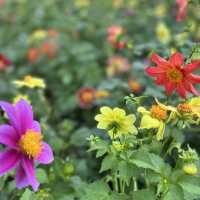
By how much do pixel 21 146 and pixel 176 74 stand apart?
42 centimetres

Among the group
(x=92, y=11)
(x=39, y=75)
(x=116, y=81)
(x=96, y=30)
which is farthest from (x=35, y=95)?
(x=92, y=11)

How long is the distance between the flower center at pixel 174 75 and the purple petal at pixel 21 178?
43 centimetres

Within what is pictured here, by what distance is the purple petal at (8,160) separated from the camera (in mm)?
1368

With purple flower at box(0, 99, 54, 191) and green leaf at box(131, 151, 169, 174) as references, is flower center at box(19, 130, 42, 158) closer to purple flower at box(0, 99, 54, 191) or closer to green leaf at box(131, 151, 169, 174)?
purple flower at box(0, 99, 54, 191)

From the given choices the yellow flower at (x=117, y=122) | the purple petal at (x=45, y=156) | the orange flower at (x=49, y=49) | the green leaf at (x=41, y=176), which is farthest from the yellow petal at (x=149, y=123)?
the orange flower at (x=49, y=49)

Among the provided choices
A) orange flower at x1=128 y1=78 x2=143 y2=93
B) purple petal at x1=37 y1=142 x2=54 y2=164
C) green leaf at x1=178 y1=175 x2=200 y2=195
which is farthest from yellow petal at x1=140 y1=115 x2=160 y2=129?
orange flower at x1=128 y1=78 x2=143 y2=93

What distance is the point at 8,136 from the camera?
140 centimetres

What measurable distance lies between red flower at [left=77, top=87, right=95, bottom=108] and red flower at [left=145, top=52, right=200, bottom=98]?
109 cm

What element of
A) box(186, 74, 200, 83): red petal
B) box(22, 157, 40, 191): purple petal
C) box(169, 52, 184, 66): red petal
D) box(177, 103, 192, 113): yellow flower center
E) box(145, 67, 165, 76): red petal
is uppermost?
box(169, 52, 184, 66): red petal

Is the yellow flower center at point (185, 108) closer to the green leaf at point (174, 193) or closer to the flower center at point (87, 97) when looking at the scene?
the green leaf at point (174, 193)

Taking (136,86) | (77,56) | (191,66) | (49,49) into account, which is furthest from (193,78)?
(49,49)

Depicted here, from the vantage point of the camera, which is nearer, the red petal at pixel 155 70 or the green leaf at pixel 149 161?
the green leaf at pixel 149 161

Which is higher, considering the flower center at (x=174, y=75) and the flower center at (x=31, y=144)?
the flower center at (x=174, y=75)

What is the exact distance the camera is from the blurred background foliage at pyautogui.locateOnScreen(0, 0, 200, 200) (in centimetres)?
201
